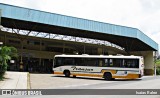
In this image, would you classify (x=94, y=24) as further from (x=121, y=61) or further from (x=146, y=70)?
(x=146, y=70)

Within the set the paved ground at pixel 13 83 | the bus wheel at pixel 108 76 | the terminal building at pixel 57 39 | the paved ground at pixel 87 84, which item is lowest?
the paved ground at pixel 87 84

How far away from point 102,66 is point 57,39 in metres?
22.9

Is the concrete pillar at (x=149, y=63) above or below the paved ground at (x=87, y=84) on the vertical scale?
above

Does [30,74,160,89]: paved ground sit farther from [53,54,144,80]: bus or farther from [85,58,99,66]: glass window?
[85,58,99,66]: glass window

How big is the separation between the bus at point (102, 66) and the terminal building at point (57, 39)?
251 inches

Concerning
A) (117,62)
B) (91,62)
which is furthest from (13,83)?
(117,62)

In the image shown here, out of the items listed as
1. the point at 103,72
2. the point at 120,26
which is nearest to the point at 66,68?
the point at 103,72

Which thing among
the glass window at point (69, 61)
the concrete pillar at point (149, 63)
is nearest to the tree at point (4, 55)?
the glass window at point (69, 61)

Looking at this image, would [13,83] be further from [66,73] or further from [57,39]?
[57,39]

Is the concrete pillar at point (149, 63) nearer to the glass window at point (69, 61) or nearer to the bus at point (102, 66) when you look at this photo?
the bus at point (102, 66)

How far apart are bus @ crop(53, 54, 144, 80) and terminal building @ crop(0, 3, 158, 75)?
6382 mm

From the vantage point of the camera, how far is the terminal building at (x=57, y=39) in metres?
34.1

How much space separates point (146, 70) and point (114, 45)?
862 cm

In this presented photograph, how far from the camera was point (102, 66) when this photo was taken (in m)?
29.3
